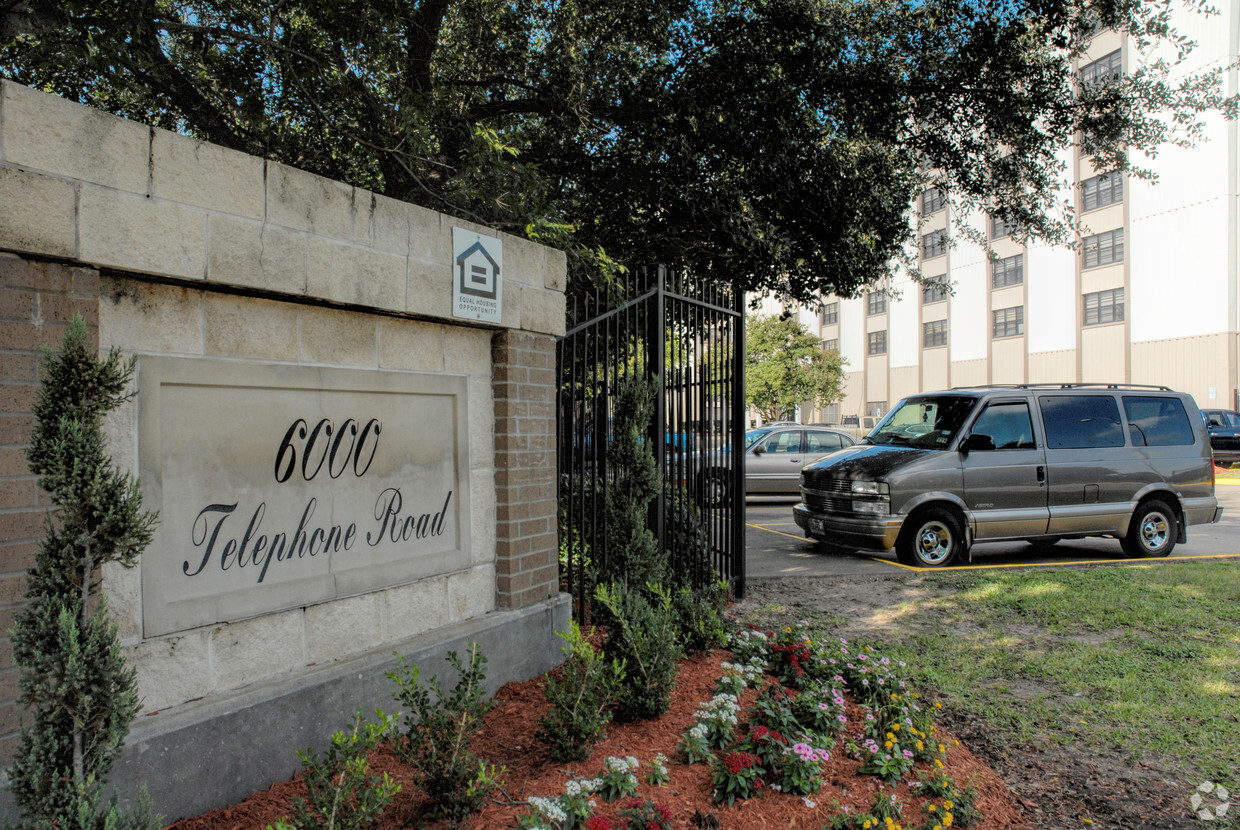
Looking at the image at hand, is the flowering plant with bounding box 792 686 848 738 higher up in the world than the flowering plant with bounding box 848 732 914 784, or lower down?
higher up

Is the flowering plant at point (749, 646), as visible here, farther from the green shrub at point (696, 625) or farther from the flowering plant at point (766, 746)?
the flowering plant at point (766, 746)

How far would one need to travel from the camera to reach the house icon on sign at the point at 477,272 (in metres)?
4.17

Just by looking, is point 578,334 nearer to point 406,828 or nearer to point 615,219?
point 406,828

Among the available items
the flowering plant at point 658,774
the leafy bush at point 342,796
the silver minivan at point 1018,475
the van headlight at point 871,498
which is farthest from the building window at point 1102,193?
the leafy bush at point 342,796

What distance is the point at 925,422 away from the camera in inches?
393

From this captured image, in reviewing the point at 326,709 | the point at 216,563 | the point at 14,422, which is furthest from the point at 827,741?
the point at 14,422

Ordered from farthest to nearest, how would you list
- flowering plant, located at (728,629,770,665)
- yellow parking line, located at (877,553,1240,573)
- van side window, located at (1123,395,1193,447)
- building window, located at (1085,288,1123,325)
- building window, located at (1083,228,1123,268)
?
building window, located at (1085,288,1123,325)
building window, located at (1083,228,1123,268)
van side window, located at (1123,395,1193,447)
yellow parking line, located at (877,553,1240,573)
flowering plant, located at (728,629,770,665)

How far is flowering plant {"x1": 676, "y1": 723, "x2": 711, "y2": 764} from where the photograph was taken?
3383 millimetres

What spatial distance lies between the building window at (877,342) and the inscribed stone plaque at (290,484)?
49.3 meters

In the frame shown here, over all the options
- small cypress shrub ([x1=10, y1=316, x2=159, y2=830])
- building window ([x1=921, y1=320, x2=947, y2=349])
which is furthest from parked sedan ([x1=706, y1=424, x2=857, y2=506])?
building window ([x1=921, y1=320, x2=947, y2=349])

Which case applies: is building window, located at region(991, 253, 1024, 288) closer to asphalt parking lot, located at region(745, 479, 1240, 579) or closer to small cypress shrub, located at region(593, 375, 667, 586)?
asphalt parking lot, located at region(745, 479, 1240, 579)

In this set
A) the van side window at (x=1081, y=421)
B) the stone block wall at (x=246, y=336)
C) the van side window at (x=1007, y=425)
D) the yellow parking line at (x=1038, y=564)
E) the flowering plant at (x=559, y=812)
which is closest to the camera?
the stone block wall at (x=246, y=336)

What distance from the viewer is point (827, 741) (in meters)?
3.65

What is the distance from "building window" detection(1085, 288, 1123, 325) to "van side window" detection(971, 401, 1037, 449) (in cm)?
3155
